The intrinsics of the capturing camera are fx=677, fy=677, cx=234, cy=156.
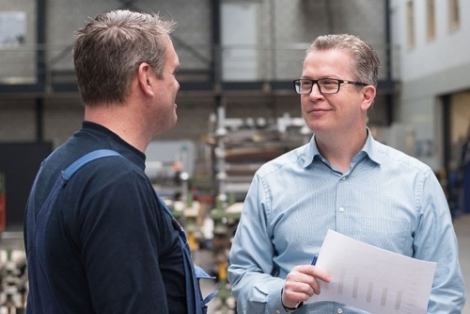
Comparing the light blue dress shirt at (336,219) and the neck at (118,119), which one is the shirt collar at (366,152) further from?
the neck at (118,119)

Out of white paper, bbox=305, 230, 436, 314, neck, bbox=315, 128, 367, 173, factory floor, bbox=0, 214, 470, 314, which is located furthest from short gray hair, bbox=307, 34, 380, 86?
factory floor, bbox=0, 214, 470, 314

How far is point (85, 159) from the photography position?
4.96 ft

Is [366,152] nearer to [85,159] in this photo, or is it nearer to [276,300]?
[276,300]

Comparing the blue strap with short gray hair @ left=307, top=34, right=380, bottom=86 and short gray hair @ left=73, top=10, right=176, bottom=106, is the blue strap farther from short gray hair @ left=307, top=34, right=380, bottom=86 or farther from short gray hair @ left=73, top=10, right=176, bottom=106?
short gray hair @ left=307, top=34, right=380, bottom=86

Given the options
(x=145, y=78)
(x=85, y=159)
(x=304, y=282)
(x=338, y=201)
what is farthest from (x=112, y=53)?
(x=338, y=201)

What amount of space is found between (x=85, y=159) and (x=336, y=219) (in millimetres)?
974

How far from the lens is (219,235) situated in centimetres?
753

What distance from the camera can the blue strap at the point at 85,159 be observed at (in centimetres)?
150

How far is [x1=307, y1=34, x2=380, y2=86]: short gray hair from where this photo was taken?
2.21m

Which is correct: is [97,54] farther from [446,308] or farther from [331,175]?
[446,308]

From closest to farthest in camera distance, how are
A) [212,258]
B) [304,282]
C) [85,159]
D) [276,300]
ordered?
[85,159], [304,282], [276,300], [212,258]

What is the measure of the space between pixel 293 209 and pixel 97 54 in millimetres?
935

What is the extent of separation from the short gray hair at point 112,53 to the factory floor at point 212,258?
194 inches

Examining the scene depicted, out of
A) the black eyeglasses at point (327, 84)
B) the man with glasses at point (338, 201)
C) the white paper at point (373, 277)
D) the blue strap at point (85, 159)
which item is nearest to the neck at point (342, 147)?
the man with glasses at point (338, 201)
